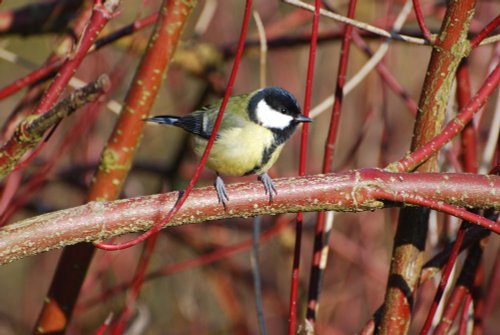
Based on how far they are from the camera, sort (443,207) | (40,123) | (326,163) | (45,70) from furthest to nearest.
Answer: (45,70) → (326,163) → (40,123) → (443,207)

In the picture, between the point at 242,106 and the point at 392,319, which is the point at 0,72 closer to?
the point at 242,106

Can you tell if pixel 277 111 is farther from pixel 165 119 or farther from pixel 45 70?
pixel 45 70

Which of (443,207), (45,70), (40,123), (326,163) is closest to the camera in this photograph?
(443,207)

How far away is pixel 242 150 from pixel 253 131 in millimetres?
87

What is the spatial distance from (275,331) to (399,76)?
1.59m

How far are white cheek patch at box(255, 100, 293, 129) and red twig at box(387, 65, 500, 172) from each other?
87cm

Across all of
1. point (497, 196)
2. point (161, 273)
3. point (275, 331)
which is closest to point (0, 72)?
point (275, 331)

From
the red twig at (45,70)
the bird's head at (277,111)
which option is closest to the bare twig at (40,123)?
the red twig at (45,70)

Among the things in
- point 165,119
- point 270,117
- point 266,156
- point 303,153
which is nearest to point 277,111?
point 270,117

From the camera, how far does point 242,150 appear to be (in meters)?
2.06

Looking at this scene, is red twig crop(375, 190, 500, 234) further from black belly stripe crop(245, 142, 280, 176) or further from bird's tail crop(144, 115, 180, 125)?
bird's tail crop(144, 115, 180, 125)

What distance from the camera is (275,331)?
12.0ft

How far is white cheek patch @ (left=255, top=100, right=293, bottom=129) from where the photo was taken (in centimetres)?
212

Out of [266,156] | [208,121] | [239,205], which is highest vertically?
[208,121]
